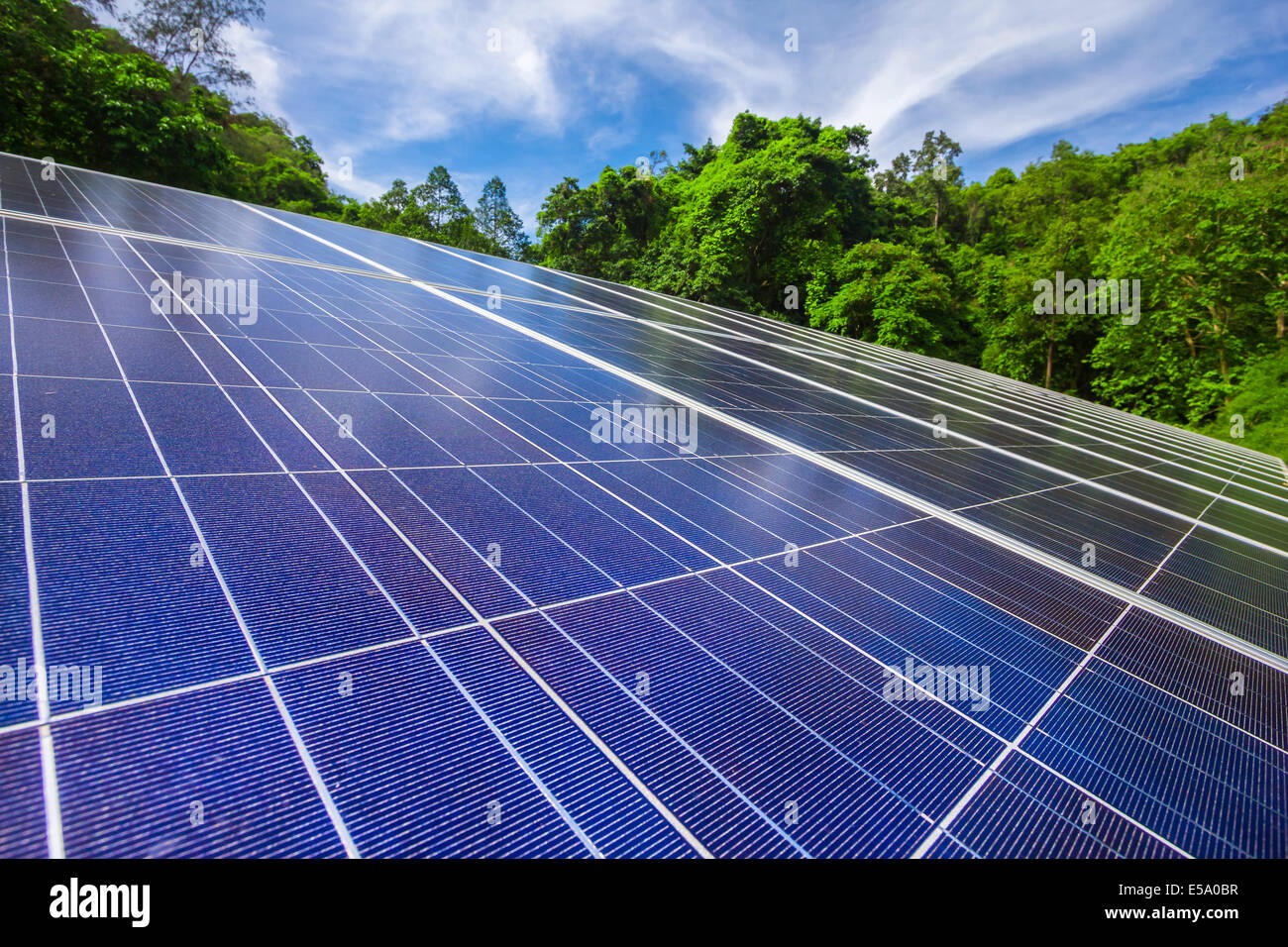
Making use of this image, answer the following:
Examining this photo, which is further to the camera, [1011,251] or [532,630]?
[1011,251]

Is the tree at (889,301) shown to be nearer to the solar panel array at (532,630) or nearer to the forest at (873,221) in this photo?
the forest at (873,221)

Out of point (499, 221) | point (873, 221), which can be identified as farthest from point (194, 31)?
point (873, 221)

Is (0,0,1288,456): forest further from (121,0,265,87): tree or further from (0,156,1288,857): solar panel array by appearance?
(0,156,1288,857): solar panel array

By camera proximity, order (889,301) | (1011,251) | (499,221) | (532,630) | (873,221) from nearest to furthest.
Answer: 1. (532,630)
2. (889,301)
3. (873,221)
4. (1011,251)
5. (499,221)

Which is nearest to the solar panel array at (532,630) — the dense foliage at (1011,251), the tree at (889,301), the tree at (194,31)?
the dense foliage at (1011,251)

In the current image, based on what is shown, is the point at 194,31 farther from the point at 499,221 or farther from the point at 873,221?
the point at 873,221

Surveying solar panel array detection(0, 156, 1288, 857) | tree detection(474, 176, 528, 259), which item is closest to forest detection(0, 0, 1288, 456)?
tree detection(474, 176, 528, 259)
